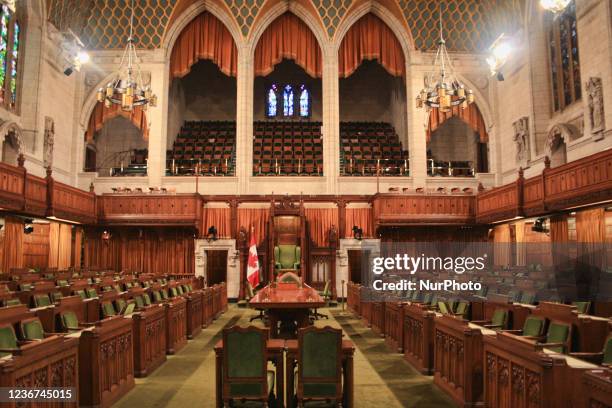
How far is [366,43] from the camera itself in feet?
63.6

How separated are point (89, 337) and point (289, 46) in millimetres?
16710

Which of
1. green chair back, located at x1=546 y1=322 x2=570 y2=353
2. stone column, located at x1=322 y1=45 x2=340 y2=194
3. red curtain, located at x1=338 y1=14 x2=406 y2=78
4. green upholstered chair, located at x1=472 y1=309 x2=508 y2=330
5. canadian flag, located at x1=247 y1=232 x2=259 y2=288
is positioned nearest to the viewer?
green chair back, located at x1=546 y1=322 x2=570 y2=353

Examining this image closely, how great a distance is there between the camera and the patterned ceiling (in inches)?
730

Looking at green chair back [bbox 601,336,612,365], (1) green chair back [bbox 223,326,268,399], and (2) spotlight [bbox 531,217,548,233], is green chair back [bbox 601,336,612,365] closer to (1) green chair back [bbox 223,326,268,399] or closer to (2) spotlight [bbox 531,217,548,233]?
(1) green chair back [bbox 223,326,268,399]

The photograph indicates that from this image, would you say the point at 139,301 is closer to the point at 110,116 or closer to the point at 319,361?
the point at 319,361

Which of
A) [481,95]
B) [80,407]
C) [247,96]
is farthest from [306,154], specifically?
[80,407]

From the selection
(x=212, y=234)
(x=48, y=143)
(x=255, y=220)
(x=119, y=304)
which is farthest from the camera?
(x=255, y=220)

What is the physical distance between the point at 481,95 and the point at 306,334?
1680 centimetres

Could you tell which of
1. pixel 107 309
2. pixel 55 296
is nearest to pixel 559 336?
pixel 107 309

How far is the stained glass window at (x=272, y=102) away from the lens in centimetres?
2498

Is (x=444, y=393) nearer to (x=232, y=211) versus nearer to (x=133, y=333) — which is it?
(x=133, y=333)

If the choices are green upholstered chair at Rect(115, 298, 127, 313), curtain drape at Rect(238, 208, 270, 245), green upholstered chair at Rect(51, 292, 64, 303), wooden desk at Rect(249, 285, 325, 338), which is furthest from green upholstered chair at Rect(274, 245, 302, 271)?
green upholstered chair at Rect(115, 298, 127, 313)

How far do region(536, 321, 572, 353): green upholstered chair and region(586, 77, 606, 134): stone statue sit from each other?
9514 mm

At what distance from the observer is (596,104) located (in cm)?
1234
